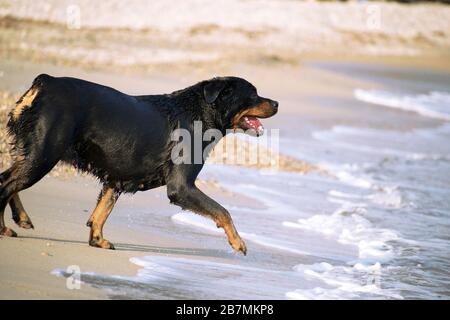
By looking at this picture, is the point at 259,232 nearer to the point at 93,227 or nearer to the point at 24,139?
the point at 93,227

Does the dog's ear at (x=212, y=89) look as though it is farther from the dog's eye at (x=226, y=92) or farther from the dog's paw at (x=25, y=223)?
the dog's paw at (x=25, y=223)

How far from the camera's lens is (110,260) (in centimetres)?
702

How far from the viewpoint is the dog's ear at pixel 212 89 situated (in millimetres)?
Answer: 7984

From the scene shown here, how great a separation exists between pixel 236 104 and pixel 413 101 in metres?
14.5

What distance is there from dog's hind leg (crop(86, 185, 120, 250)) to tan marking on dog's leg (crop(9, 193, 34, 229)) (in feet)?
1.62

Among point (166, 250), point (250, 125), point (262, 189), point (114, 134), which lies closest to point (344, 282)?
point (166, 250)

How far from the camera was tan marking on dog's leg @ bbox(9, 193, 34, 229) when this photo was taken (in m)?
7.46

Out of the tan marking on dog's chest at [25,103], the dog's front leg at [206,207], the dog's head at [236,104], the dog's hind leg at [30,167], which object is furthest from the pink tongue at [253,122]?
the tan marking on dog's chest at [25,103]

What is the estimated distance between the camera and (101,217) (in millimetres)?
7723

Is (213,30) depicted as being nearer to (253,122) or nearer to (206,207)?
(253,122)

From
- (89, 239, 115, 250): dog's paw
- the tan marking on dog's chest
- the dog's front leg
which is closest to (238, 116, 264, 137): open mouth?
the dog's front leg

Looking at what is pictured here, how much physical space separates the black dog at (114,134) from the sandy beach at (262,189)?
1.33 feet

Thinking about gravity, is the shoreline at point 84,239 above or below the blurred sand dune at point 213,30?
below

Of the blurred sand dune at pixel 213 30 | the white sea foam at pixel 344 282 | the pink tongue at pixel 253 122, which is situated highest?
the blurred sand dune at pixel 213 30
